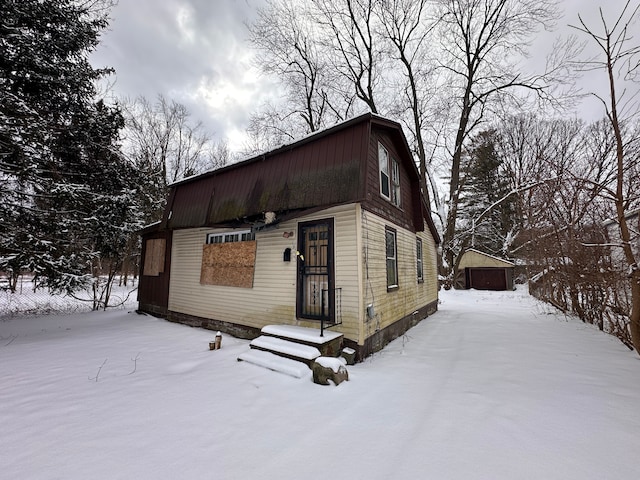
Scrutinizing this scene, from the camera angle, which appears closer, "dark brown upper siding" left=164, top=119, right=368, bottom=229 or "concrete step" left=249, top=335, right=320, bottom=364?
"concrete step" left=249, top=335, right=320, bottom=364

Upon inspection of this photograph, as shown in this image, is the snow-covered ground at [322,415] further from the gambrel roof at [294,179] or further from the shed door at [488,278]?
Answer: the shed door at [488,278]

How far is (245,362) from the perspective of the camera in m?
4.68

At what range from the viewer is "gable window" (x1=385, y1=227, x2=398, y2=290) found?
6499mm

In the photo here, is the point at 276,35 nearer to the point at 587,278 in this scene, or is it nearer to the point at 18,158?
the point at 18,158

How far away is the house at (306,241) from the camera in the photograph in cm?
A: 516

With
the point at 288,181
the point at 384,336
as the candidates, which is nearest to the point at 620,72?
the point at 288,181

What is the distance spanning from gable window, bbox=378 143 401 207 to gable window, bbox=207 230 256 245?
11.7ft

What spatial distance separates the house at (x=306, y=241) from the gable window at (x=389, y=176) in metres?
0.03

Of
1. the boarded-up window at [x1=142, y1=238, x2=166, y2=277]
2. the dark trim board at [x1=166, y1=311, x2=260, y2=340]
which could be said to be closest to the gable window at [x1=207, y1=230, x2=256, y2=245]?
the dark trim board at [x1=166, y1=311, x2=260, y2=340]

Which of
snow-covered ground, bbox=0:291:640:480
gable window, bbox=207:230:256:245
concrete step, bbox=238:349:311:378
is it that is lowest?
snow-covered ground, bbox=0:291:640:480

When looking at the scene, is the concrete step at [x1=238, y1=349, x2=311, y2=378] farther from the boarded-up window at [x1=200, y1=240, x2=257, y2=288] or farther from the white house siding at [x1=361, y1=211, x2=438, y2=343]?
the boarded-up window at [x1=200, y1=240, x2=257, y2=288]

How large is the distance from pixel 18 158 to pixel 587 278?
46.7ft

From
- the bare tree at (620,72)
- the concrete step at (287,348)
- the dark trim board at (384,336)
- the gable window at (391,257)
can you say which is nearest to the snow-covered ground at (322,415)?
the dark trim board at (384,336)

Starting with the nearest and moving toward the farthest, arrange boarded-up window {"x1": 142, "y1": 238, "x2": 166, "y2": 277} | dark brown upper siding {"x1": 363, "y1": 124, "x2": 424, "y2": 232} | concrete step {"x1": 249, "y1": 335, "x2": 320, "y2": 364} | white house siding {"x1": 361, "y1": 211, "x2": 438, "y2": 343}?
1. concrete step {"x1": 249, "y1": 335, "x2": 320, "y2": 364}
2. white house siding {"x1": 361, "y1": 211, "x2": 438, "y2": 343}
3. dark brown upper siding {"x1": 363, "y1": 124, "x2": 424, "y2": 232}
4. boarded-up window {"x1": 142, "y1": 238, "x2": 166, "y2": 277}
